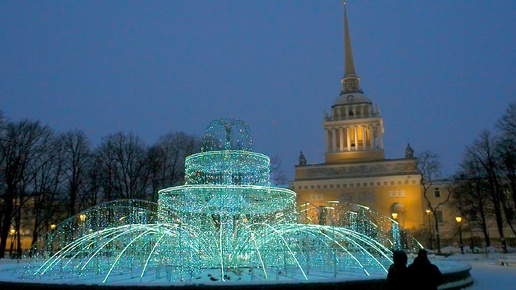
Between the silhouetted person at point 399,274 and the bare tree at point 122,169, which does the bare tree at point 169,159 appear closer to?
the bare tree at point 122,169

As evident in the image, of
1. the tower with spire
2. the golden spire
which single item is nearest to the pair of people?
the tower with spire

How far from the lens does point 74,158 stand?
1282 inches

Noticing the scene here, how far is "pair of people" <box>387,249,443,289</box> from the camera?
5.11 metres

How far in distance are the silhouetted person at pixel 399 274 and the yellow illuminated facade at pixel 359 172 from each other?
36281 mm

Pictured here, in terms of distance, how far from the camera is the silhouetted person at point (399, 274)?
5113 mm

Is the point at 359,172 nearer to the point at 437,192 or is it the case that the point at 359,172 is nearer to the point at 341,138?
the point at 341,138

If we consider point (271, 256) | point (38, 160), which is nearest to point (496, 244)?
point (271, 256)

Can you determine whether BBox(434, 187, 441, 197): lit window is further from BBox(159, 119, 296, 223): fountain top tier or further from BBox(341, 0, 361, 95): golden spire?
BBox(159, 119, 296, 223): fountain top tier

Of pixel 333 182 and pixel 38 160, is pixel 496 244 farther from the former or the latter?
pixel 38 160

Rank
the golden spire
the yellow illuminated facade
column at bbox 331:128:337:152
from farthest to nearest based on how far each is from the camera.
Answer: the golden spire < column at bbox 331:128:337:152 < the yellow illuminated facade

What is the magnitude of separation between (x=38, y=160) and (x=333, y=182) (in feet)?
93.3

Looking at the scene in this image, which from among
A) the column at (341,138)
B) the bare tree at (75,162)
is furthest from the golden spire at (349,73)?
the bare tree at (75,162)

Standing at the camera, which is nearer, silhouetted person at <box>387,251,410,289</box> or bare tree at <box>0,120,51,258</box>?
silhouetted person at <box>387,251,410,289</box>

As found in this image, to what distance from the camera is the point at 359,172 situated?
47781 millimetres
